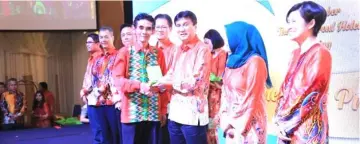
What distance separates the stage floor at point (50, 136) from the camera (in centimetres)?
542

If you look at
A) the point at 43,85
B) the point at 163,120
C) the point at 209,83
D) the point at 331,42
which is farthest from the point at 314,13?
the point at 43,85

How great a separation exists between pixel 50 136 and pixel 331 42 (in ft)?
14.9

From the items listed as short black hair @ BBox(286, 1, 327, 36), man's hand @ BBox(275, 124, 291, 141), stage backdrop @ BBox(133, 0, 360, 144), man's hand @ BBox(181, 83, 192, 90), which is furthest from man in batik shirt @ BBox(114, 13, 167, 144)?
short black hair @ BBox(286, 1, 327, 36)

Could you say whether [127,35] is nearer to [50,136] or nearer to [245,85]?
[245,85]

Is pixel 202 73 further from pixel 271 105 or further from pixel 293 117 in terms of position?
pixel 293 117

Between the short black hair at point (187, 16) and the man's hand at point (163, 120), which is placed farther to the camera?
the man's hand at point (163, 120)

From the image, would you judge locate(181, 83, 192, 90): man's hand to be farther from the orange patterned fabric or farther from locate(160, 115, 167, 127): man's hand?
the orange patterned fabric

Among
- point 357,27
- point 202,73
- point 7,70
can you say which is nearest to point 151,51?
point 202,73

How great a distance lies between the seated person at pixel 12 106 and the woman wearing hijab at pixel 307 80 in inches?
200

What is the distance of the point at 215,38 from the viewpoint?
245cm

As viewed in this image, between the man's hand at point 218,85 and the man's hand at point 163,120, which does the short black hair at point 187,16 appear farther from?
the man's hand at point 163,120

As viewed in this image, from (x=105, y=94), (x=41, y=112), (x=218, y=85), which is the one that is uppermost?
(x=218, y=85)

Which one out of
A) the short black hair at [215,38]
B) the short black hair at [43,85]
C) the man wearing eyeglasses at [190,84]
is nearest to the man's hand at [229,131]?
the man wearing eyeglasses at [190,84]

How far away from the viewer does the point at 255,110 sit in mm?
2230
